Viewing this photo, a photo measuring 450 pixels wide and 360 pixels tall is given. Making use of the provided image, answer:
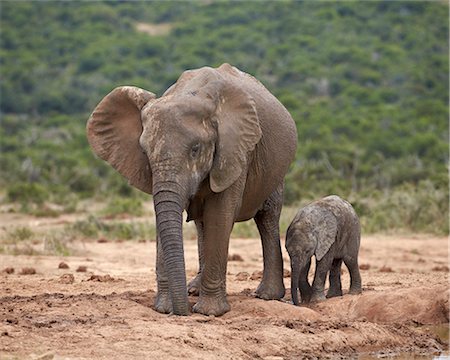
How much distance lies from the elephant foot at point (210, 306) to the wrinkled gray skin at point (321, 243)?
0.78m

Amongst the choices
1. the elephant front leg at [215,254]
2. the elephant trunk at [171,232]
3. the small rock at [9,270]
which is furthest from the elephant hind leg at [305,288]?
the small rock at [9,270]

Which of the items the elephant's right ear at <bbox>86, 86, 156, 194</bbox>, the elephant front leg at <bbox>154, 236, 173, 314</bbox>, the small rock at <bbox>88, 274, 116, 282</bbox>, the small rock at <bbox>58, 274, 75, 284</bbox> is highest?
the elephant's right ear at <bbox>86, 86, 156, 194</bbox>

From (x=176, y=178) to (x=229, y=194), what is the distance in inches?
32.4

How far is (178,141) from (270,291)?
2320 mm

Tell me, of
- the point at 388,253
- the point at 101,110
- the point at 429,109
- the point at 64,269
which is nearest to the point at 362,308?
the point at 101,110

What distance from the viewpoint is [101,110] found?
9453 mm

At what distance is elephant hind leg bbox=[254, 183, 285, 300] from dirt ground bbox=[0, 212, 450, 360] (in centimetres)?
17

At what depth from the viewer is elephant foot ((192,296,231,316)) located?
29.7 ft

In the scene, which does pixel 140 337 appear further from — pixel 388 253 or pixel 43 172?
pixel 43 172

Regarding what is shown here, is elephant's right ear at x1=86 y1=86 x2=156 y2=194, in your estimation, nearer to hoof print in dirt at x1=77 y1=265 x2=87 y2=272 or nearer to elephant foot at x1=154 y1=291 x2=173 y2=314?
elephant foot at x1=154 y1=291 x2=173 y2=314

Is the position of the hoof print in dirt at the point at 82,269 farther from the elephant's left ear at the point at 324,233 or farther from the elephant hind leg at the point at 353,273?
the elephant's left ear at the point at 324,233

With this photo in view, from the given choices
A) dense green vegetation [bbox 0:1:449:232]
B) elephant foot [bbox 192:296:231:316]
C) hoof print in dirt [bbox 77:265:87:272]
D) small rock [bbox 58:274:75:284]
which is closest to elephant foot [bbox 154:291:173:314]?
elephant foot [bbox 192:296:231:316]

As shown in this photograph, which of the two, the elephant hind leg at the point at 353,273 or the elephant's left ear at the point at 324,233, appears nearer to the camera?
the elephant's left ear at the point at 324,233

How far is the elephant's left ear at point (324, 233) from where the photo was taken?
9.62m
